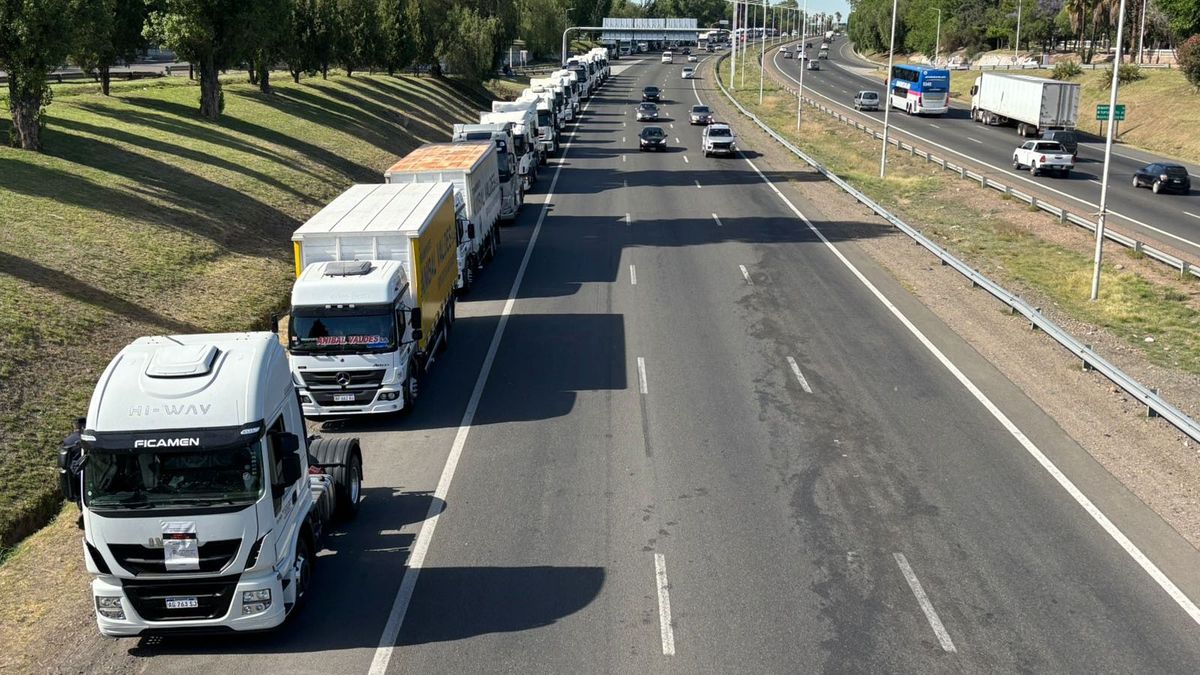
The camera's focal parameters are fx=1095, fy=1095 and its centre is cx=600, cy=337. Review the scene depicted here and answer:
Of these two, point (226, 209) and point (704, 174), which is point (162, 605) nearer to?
point (226, 209)

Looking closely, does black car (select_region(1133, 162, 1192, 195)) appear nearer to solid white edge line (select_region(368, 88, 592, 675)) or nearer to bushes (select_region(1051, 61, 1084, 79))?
solid white edge line (select_region(368, 88, 592, 675))

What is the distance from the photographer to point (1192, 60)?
70.9m

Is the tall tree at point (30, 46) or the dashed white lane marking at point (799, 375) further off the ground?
the tall tree at point (30, 46)

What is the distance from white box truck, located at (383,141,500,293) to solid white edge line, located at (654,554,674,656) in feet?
51.9

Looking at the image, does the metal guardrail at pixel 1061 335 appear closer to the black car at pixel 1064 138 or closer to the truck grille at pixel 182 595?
the truck grille at pixel 182 595

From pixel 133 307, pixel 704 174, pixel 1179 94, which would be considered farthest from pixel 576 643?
pixel 1179 94

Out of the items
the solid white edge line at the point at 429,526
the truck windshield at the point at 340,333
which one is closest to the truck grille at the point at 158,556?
the solid white edge line at the point at 429,526

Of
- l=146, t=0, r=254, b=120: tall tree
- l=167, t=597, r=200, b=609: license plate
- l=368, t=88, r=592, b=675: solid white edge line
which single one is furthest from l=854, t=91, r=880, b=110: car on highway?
l=167, t=597, r=200, b=609: license plate

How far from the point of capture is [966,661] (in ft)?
38.8

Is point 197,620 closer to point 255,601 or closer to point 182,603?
point 182,603

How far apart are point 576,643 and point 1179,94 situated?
74465mm

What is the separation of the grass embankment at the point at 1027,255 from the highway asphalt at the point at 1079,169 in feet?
11.3

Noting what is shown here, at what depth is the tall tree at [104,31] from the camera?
32.2 metres

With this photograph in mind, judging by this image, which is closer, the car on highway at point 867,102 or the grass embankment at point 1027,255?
the grass embankment at point 1027,255
